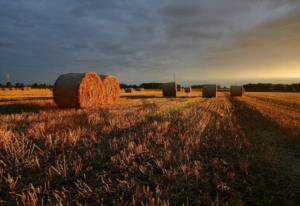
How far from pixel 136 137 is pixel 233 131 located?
2.94m

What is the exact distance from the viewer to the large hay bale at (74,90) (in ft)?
45.5

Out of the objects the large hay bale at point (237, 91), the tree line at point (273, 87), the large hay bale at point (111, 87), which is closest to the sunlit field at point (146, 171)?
the large hay bale at point (111, 87)

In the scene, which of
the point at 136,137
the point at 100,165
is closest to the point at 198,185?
the point at 100,165

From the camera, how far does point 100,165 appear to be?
442 cm

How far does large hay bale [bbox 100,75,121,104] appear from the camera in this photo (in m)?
17.8

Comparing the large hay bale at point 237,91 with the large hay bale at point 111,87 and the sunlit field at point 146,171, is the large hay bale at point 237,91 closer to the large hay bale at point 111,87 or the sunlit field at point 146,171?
the large hay bale at point 111,87

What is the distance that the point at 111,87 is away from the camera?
736 inches

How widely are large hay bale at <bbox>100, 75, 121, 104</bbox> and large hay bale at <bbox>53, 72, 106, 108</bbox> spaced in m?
2.37

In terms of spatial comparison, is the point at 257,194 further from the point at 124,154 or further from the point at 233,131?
the point at 233,131

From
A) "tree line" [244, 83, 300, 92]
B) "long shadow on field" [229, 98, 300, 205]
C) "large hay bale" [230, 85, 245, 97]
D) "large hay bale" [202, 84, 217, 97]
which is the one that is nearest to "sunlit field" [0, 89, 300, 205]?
"long shadow on field" [229, 98, 300, 205]

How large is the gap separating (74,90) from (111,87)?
16.5 ft

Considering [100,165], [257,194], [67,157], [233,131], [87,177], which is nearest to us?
[257,194]

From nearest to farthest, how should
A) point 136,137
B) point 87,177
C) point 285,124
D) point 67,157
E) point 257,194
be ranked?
1. point 257,194
2. point 87,177
3. point 67,157
4. point 136,137
5. point 285,124

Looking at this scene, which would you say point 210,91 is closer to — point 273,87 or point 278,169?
point 278,169
